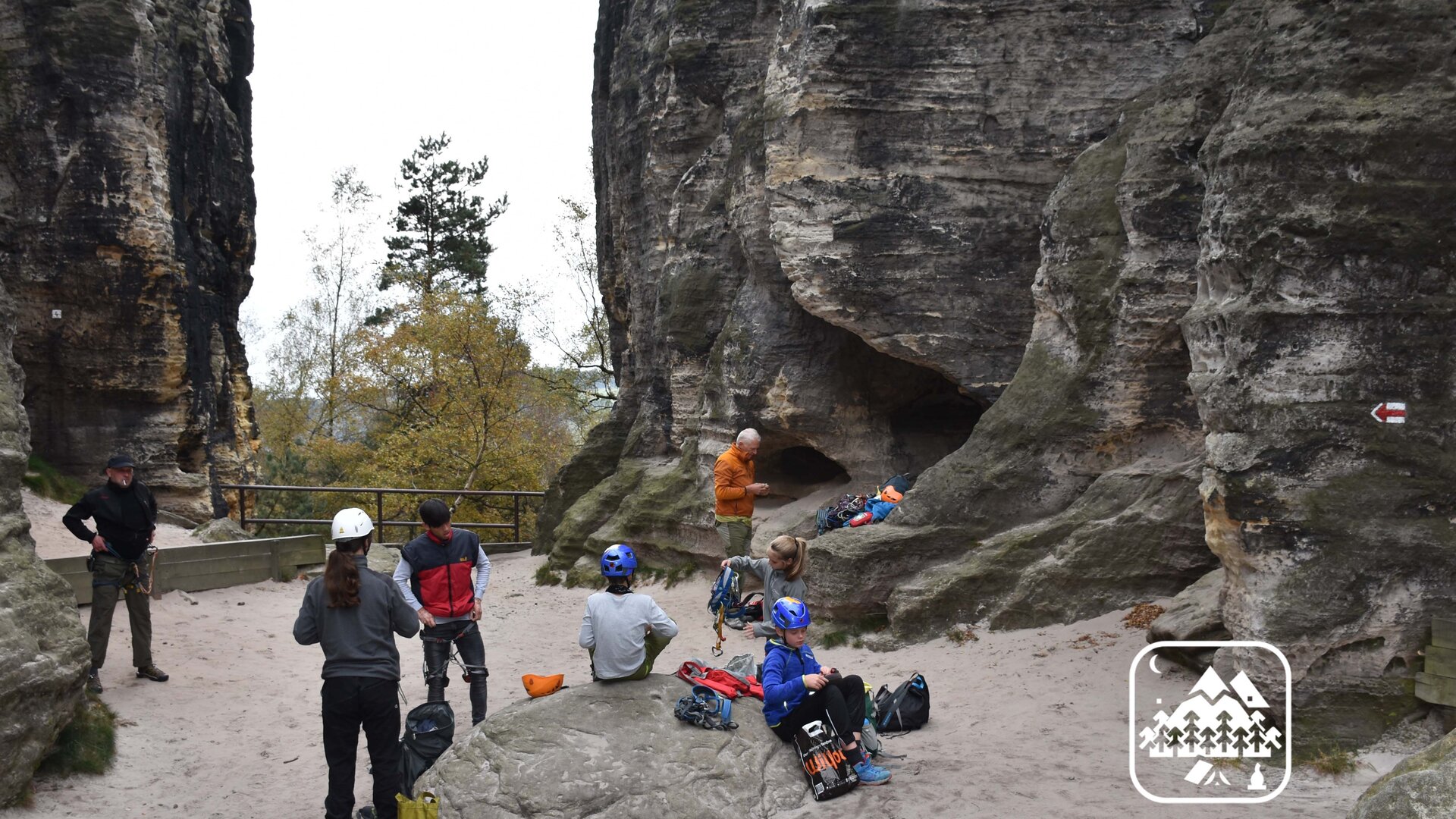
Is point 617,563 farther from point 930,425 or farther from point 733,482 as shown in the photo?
point 930,425

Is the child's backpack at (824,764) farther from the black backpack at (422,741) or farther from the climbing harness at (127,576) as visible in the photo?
the climbing harness at (127,576)

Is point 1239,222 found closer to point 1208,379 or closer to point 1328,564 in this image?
point 1208,379

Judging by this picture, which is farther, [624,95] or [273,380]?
[273,380]

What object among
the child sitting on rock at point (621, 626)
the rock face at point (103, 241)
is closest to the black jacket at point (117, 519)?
the child sitting on rock at point (621, 626)

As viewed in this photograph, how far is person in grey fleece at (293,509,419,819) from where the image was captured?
17.9ft

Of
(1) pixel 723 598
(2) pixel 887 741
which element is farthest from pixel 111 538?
(2) pixel 887 741

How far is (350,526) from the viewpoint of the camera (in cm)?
559

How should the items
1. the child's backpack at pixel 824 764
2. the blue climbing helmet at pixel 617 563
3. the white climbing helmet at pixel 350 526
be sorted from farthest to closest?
the blue climbing helmet at pixel 617 563
the child's backpack at pixel 824 764
the white climbing helmet at pixel 350 526

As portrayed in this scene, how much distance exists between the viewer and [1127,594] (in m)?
8.44

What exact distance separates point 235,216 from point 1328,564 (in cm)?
2043

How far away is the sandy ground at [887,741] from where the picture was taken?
5672mm

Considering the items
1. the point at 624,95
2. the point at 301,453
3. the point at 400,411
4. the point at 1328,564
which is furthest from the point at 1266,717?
the point at 301,453

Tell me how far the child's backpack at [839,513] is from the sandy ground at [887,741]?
5.14 feet

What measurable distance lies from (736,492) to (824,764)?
17.2 ft
